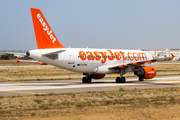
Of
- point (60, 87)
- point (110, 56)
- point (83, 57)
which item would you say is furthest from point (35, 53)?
point (110, 56)

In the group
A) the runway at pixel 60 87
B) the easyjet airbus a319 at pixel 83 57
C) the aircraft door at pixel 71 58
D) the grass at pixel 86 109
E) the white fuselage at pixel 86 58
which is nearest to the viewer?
the grass at pixel 86 109

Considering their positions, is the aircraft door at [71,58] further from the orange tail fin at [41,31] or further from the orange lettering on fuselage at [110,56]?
the orange tail fin at [41,31]

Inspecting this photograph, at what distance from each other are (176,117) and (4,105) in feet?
30.1

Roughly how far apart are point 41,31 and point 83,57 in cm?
573

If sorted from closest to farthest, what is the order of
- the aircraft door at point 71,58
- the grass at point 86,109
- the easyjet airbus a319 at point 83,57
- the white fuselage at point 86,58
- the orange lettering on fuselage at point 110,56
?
1. the grass at point 86,109
2. the white fuselage at point 86,58
3. the easyjet airbus a319 at point 83,57
4. the aircraft door at point 71,58
5. the orange lettering on fuselage at point 110,56

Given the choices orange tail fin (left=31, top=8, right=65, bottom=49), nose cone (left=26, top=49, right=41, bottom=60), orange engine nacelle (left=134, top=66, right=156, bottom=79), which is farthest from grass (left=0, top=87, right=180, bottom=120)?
orange engine nacelle (left=134, top=66, right=156, bottom=79)

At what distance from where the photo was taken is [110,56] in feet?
121

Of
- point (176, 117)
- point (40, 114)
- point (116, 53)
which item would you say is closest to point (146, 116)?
point (176, 117)

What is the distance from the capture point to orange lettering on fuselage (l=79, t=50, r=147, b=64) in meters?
34.1

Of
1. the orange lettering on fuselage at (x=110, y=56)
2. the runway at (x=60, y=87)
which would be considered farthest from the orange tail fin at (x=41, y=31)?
the runway at (x=60, y=87)

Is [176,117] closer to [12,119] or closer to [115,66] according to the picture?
[12,119]

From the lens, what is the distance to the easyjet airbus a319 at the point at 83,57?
31.1 m

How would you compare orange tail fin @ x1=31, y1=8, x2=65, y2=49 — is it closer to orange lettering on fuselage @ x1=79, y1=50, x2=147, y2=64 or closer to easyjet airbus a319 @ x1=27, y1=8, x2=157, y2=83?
easyjet airbus a319 @ x1=27, y1=8, x2=157, y2=83

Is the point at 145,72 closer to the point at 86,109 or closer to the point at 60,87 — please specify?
the point at 60,87
